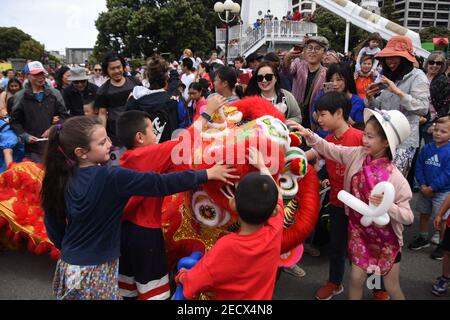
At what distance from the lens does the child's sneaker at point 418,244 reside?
3664 millimetres

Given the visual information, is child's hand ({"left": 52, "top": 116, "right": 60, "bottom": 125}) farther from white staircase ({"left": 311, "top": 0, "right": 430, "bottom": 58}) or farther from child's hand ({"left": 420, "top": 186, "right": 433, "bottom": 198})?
white staircase ({"left": 311, "top": 0, "right": 430, "bottom": 58})

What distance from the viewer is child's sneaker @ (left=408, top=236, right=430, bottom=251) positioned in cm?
366

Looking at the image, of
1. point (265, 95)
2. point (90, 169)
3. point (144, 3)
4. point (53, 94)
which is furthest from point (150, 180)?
point (144, 3)

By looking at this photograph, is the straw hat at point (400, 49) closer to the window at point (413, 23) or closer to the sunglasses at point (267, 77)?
the sunglasses at point (267, 77)

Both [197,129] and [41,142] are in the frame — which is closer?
[197,129]

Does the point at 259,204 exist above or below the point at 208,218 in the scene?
above

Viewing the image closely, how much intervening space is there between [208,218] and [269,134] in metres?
0.61

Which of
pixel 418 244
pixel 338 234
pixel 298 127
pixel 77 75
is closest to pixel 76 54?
pixel 77 75

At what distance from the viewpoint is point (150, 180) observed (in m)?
1.83

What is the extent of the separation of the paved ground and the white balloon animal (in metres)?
1.10

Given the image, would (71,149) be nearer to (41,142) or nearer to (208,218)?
(208,218)

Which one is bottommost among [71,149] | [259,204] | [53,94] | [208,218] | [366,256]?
[366,256]

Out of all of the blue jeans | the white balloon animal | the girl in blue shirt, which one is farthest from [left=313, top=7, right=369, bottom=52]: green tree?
the girl in blue shirt

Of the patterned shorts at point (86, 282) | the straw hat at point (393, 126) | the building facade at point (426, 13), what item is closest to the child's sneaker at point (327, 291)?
the straw hat at point (393, 126)
